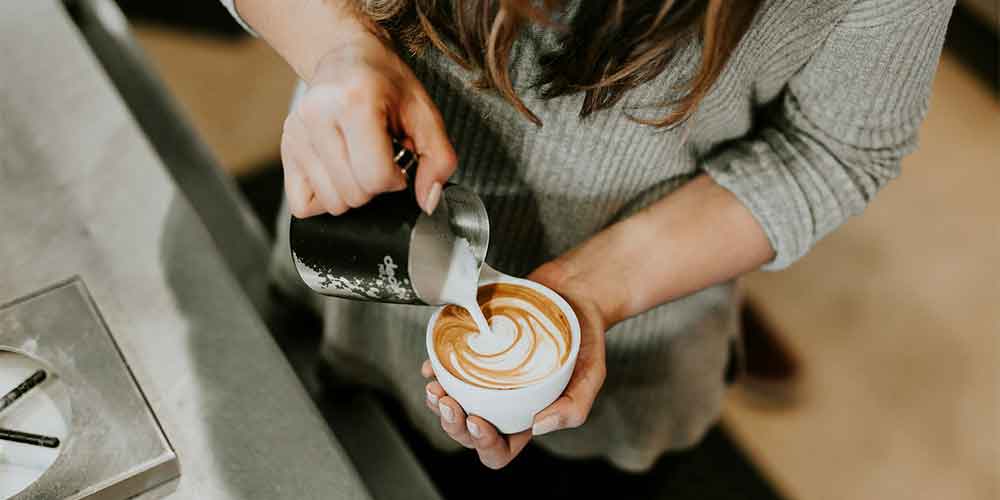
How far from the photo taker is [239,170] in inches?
92.0

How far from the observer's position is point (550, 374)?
80 cm

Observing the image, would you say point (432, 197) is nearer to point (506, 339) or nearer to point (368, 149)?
point (368, 149)

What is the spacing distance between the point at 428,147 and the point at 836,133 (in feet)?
1.49

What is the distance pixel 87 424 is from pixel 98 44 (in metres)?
0.82

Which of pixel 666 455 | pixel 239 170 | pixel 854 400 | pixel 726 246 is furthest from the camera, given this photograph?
pixel 239 170

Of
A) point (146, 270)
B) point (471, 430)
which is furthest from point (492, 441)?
point (146, 270)

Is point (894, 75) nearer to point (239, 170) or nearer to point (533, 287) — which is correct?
point (533, 287)

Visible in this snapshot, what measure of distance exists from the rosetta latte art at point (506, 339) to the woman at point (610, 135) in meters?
0.03

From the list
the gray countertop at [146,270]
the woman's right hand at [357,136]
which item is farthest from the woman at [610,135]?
the gray countertop at [146,270]

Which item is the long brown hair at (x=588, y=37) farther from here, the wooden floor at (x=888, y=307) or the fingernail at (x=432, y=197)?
the wooden floor at (x=888, y=307)

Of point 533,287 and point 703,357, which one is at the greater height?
point 533,287

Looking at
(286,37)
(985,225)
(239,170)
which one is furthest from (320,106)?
(985,225)

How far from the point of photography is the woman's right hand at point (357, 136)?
2.20 feet

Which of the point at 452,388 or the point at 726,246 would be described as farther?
the point at 726,246
